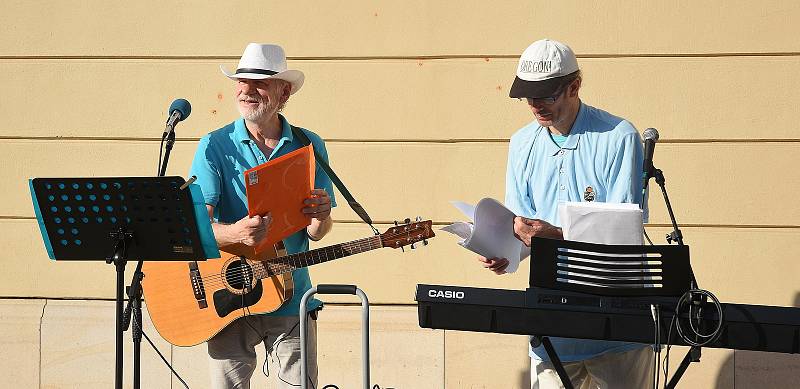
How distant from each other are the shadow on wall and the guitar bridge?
301 cm

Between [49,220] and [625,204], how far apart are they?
2093 mm

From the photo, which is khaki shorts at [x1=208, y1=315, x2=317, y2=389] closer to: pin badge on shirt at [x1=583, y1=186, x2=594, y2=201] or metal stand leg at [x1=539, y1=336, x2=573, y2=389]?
metal stand leg at [x1=539, y1=336, x2=573, y2=389]

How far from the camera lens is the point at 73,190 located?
160 inches

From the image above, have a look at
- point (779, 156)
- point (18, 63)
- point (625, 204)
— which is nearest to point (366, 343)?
point (625, 204)

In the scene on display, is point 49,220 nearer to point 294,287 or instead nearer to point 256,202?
point 256,202

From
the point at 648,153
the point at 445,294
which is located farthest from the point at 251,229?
the point at 648,153

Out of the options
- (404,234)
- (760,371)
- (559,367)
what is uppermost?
(404,234)

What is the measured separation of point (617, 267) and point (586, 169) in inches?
28.7

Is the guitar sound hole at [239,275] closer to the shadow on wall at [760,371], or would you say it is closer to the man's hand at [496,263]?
the man's hand at [496,263]

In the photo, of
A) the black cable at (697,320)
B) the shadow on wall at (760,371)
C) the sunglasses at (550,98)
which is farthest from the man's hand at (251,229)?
the shadow on wall at (760,371)

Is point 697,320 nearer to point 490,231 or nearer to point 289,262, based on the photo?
point 490,231

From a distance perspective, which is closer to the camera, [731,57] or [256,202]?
[256,202]

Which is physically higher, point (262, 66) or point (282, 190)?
point (262, 66)

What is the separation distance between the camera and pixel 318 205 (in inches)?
184
